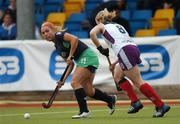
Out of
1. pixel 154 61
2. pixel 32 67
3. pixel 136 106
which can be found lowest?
pixel 32 67

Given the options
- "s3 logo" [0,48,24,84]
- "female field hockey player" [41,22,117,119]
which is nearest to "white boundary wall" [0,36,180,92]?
"s3 logo" [0,48,24,84]

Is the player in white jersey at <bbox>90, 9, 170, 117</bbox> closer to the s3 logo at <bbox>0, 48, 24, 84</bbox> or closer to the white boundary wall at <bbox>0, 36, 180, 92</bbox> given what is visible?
the white boundary wall at <bbox>0, 36, 180, 92</bbox>

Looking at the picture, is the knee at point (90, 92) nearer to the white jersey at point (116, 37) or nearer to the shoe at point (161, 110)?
the white jersey at point (116, 37)

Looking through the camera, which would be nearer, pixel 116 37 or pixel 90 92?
pixel 116 37

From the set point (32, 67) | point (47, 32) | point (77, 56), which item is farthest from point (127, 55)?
point (32, 67)

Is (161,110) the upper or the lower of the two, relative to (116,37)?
lower

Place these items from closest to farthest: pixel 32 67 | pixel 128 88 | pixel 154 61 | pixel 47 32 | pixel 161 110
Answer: pixel 161 110, pixel 47 32, pixel 128 88, pixel 154 61, pixel 32 67

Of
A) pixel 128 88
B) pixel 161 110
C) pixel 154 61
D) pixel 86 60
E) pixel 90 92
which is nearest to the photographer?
pixel 161 110

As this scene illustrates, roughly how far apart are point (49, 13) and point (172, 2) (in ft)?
11.2

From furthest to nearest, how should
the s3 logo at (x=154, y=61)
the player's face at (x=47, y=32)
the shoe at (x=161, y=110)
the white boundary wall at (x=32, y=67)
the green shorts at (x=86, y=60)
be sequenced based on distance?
1. the white boundary wall at (x=32, y=67)
2. the s3 logo at (x=154, y=61)
3. the green shorts at (x=86, y=60)
4. the player's face at (x=47, y=32)
5. the shoe at (x=161, y=110)

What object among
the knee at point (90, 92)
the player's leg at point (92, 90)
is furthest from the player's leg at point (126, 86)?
the knee at point (90, 92)

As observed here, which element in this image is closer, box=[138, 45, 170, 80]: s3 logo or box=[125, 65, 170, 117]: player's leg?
box=[125, 65, 170, 117]: player's leg

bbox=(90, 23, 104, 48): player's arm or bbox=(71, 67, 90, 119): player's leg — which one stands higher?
bbox=(90, 23, 104, 48): player's arm

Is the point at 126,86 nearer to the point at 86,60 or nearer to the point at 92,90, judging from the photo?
the point at 92,90
